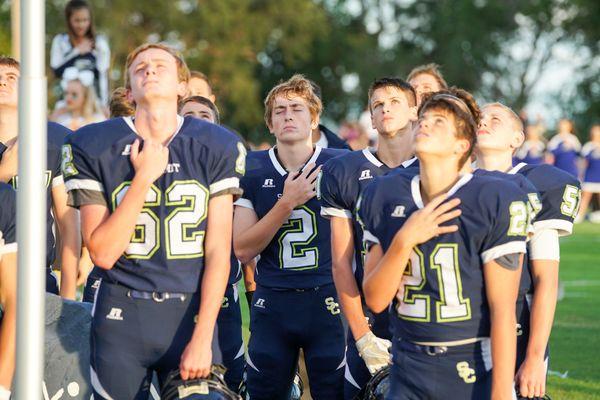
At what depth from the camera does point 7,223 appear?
4879 millimetres

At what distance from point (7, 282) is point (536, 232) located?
8.21 feet

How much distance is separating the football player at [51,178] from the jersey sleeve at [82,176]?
1391mm

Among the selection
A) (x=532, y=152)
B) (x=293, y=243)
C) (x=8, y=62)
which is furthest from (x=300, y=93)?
(x=532, y=152)

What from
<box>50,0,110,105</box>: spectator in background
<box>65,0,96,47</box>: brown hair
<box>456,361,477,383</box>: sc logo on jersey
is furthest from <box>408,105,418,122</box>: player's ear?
<box>50,0,110,105</box>: spectator in background

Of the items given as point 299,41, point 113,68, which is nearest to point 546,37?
point 299,41

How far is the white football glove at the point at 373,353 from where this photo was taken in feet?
18.6

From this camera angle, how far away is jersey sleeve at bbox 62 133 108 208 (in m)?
5.00

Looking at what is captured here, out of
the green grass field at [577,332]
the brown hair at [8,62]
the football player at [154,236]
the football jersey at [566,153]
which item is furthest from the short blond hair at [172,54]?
the football jersey at [566,153]

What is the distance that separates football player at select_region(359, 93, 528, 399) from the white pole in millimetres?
1444

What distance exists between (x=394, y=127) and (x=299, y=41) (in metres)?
41.5

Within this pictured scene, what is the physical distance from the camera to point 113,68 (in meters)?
40.8

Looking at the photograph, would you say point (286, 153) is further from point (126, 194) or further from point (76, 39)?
point (76, 39)

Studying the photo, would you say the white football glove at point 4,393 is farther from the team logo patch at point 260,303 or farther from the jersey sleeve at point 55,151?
the team logo patch at point 260,303

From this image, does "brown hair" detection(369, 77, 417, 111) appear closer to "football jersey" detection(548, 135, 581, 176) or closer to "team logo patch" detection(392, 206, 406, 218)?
"team logo patch" detection(392, 206, 406, 218)
